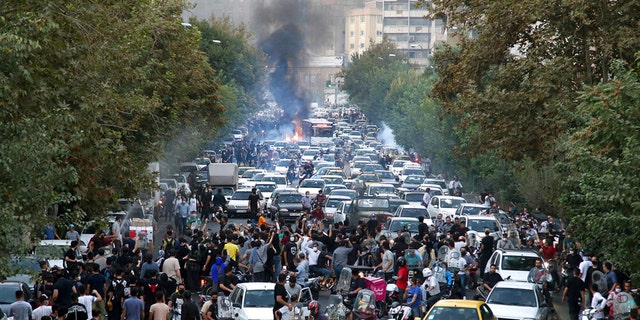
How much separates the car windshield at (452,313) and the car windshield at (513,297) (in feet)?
12.0

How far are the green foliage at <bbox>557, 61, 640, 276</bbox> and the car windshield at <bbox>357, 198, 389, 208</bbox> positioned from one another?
19362mm

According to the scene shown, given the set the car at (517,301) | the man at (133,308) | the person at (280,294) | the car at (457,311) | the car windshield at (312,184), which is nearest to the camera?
the car at (457,311)

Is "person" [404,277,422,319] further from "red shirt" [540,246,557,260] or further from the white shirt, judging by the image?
"red shirt" [540,246,557,260]

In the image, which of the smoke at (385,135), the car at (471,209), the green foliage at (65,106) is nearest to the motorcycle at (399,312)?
the green foliage at (65,106)

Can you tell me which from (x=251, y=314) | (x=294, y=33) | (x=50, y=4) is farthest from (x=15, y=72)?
(x=294, y=33)

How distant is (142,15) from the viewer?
102ft

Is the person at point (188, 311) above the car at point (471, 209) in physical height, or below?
above

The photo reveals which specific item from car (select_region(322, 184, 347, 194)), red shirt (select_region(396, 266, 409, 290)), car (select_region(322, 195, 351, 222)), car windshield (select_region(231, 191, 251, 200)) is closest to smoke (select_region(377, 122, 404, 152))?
car (select_region(322, 184, 347, 194))

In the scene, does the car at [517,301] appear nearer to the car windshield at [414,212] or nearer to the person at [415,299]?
the person at [415,299]

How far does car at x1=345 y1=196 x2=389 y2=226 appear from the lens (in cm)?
4200

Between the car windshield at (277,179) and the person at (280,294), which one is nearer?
the person at (280,294)

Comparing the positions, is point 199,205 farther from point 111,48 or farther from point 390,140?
point 390,140

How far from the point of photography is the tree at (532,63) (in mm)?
31609

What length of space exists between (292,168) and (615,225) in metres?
48.6
